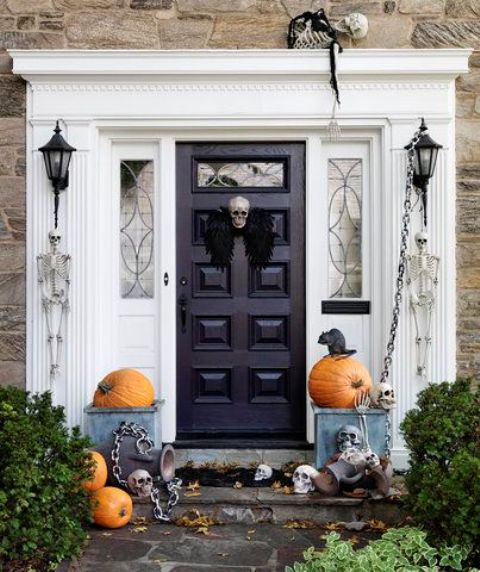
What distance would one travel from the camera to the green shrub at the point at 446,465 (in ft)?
11.1

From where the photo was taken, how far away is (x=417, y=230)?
5383 mm

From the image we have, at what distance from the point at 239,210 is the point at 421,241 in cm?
127

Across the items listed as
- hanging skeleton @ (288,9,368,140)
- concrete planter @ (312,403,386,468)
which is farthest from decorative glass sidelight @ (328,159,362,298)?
concrete planter @ (312,403,386,468)

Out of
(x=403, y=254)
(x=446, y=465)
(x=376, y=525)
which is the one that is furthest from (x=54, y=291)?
(x=446, y=465)

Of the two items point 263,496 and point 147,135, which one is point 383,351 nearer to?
point 263,496

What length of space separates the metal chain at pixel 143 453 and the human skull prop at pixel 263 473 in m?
0.50

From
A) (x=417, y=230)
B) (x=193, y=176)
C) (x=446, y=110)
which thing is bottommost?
(x=417, y=230)

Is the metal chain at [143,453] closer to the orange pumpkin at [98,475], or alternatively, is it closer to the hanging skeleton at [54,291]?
the orange pumpkin at [98,475]

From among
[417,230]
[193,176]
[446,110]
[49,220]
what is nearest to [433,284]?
[417,230]

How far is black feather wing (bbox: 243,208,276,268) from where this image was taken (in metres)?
5.61

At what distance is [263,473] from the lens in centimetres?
500

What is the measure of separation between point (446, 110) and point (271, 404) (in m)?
2.38

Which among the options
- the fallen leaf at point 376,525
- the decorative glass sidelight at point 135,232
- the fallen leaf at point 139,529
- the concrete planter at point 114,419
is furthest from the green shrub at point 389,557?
the decorative glass sidelight at point 135,232

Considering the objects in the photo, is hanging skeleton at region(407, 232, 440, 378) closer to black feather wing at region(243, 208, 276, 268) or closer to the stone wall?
the stone wall
